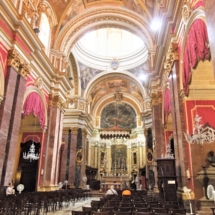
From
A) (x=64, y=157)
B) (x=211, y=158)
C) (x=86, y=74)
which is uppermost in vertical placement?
(x=86, y=74)

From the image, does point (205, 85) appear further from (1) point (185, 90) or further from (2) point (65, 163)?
(2) point (65, 163)

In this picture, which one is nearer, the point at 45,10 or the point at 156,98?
the point at 45,10

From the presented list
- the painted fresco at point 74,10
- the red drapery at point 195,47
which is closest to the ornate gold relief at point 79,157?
the painted fresco at point 74,10

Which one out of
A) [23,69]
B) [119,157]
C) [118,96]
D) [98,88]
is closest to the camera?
[23,69]

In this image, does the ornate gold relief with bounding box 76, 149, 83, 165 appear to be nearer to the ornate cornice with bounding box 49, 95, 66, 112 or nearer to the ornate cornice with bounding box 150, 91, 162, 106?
the ornate cornice with bounding box 49, 95, 66, 112

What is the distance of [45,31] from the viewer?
1209 cm

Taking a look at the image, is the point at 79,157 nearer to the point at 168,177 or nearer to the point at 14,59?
the point at 168,177

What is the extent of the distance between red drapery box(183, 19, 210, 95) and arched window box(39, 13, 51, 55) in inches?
315

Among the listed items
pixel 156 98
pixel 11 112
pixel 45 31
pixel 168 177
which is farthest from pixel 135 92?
pixel 11 112

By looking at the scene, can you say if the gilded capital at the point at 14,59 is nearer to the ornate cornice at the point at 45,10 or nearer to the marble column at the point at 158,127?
the ornate cornice at the point at 45,10

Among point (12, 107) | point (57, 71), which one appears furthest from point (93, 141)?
point (12, 107)

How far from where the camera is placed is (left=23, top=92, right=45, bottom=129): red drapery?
9586 mm

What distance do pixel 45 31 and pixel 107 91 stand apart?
12.9m

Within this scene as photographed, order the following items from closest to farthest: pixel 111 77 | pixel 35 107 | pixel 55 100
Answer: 1. pixel 35 107
2. pixel 55 100
3. pixel 111 77
